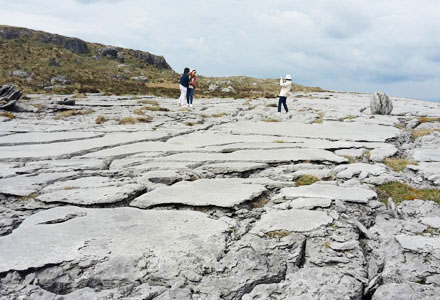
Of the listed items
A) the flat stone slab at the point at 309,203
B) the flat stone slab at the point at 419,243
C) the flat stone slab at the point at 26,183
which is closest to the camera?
the flat stone slab at the point at 419,243

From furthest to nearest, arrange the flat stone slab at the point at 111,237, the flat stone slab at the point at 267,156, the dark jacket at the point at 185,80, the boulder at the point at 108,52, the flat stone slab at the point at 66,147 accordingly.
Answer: the boulder at the point at 108,52
the dark jacket at the point at 185,80
the flat stone slab at the point at 66,147
the flat stone slab at the point at 267,156
the flat stone slab at the point at 111,237

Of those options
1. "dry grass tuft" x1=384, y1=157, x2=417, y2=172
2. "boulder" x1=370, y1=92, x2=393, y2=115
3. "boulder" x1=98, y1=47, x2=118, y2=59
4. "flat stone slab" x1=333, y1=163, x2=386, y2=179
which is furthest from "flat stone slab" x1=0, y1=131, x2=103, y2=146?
"boulder" x1=98, y1=47, x2=118, y2=59

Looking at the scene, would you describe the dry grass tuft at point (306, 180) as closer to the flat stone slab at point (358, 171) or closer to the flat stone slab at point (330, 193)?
the flat stone slab at point (330, 193)

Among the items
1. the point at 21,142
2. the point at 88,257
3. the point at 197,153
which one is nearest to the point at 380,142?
the point at 197,153

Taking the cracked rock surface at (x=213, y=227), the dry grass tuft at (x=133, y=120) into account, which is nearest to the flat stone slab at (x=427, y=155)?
the cracked rock surface at (x=213, y=227)

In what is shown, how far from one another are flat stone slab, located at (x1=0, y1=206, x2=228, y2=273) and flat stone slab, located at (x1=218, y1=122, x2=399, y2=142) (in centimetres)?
639

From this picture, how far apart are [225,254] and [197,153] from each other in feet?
13.4

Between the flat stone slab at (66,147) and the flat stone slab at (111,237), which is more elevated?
the flat stone slab at (66,147)

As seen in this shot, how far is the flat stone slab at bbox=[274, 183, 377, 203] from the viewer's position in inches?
166

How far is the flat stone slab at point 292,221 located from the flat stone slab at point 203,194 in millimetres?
506

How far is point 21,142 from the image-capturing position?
782 cm

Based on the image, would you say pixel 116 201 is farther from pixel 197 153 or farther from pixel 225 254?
pixel 197 153

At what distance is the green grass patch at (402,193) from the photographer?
4492 millimetres

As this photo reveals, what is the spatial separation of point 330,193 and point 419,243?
1308 millimetres
